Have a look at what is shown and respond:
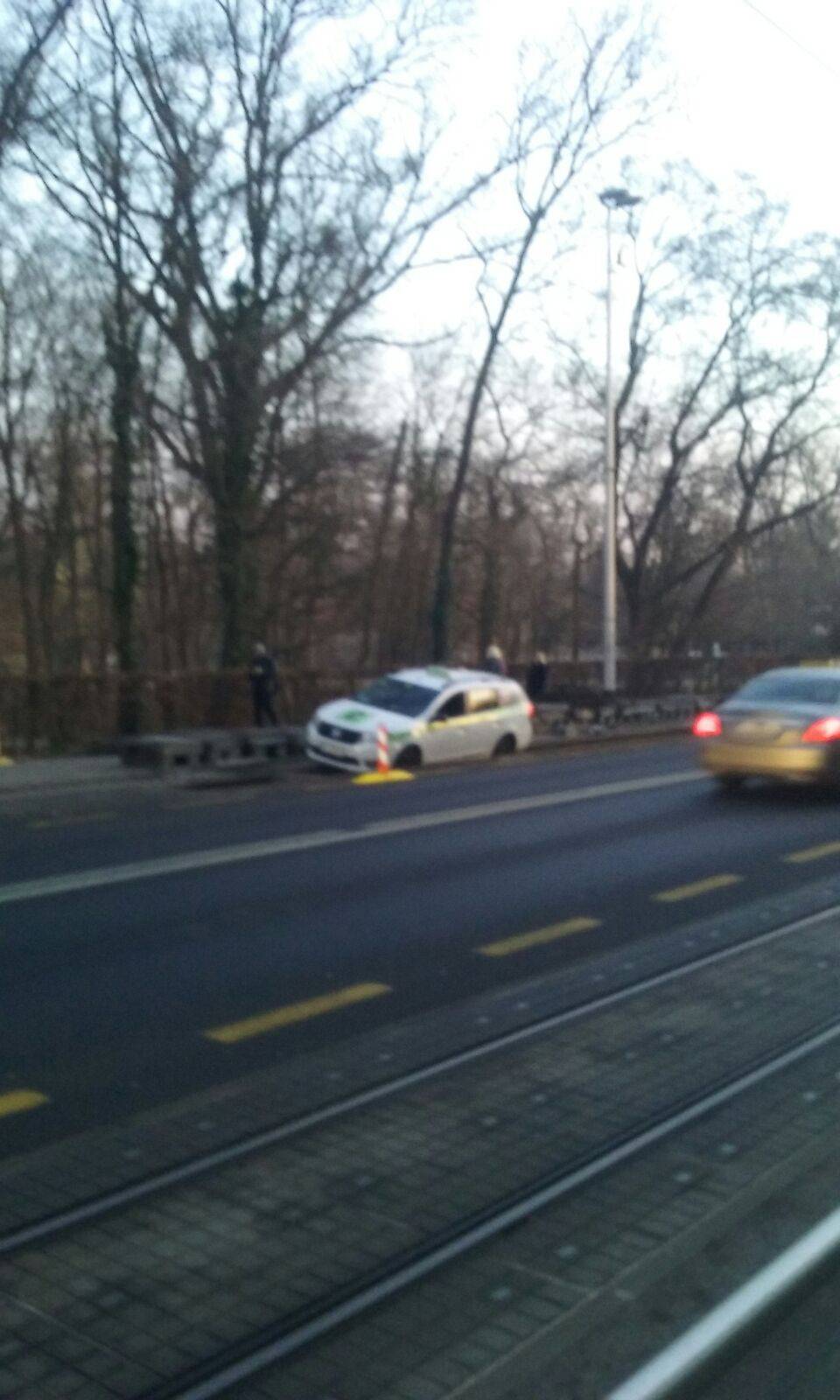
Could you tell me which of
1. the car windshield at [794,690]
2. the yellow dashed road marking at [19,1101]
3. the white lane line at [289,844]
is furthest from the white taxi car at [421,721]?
the yellow dashed road marking at [19,1101]

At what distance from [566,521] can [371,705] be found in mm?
31679

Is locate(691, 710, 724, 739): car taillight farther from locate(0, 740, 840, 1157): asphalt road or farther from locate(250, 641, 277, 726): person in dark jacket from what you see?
locate(250, 641, 277, 726): person in dark jacket

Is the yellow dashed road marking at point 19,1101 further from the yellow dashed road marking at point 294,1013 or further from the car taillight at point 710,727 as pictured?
the car taillight at point 710,727

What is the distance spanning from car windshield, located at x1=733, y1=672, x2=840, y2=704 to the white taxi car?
585 centimetres

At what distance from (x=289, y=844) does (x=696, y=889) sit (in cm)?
393

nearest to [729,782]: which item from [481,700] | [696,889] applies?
[481,700]

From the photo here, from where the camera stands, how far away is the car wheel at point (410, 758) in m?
22.6

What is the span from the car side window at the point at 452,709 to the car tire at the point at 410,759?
553mm

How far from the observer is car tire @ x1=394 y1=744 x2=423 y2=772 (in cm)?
2261

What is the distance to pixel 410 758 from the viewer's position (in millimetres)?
22781

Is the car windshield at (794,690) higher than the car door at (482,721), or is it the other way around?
the car windshield at (794,690)

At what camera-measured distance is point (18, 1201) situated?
5.46 metres

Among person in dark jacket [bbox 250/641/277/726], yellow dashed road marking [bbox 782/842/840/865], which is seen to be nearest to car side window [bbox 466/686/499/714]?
person in dark jacket [bbox 250/641/277/726]

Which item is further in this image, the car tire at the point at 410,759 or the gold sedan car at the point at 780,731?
the car tire at the point at 410,759
